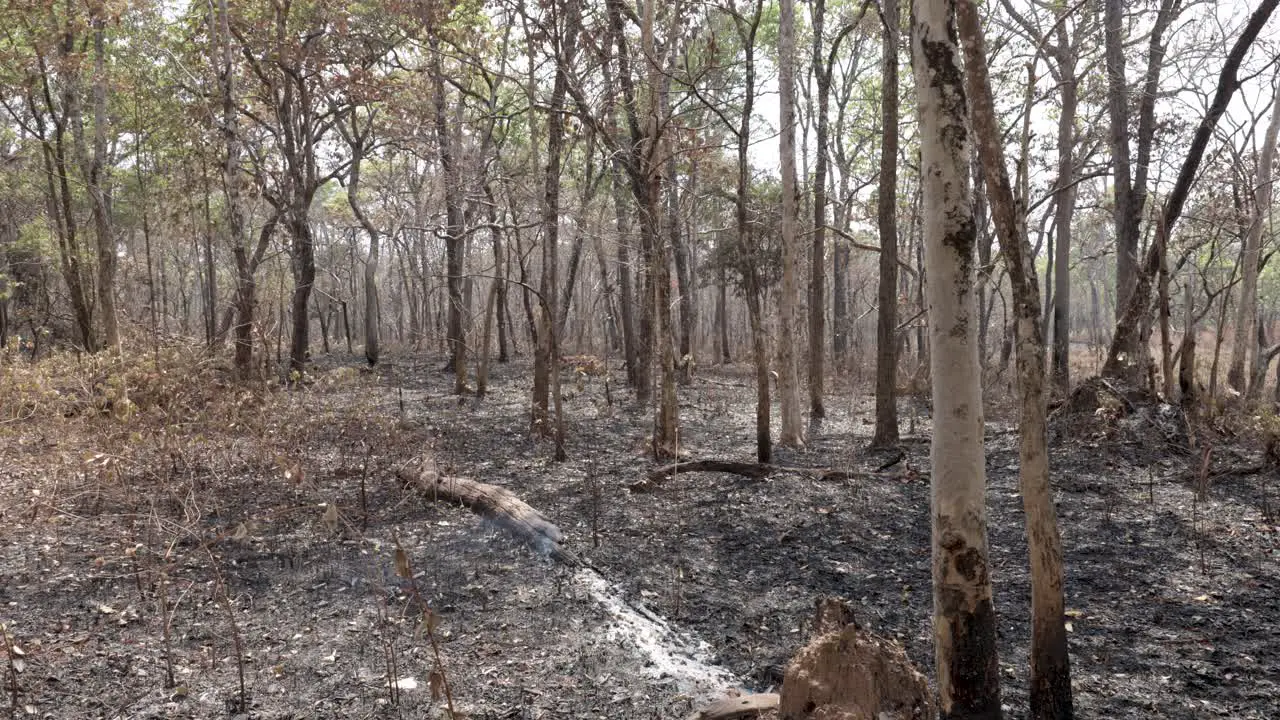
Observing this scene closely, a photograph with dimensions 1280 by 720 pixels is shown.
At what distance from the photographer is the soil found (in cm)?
367

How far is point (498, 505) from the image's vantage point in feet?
21.2

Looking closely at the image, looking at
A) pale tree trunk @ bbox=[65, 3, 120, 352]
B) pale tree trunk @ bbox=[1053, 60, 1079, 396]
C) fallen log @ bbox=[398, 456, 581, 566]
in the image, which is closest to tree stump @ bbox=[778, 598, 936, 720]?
fallen log @ bbox=[398, 456, 581, 566]

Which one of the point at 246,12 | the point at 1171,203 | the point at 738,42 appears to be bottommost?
the point at 1171,203

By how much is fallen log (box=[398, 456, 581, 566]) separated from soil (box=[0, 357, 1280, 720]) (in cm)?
12

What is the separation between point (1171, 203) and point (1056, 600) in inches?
280

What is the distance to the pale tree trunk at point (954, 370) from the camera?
103 inches

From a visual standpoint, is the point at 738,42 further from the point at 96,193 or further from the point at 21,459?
the point at 21,459

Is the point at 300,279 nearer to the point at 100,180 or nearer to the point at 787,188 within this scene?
the point at 100,180

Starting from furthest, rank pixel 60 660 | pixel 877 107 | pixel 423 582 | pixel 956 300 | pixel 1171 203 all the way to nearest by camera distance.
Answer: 1. pixel 877 107
2. pixel 1171 203
3. pixel 423 582
4. pixel 60 660
5. pixel 956 300

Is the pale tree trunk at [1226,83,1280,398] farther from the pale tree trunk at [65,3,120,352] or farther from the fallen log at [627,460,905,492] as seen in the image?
the pale tree trunk at [65,3,120,352]

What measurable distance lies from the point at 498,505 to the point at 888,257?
5.55 meters

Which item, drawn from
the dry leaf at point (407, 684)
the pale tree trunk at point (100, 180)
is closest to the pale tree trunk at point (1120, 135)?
the dry leaf at point (407, 684)

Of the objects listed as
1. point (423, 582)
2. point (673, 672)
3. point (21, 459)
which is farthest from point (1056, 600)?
point (21, 459)

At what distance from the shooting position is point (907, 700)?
279 centimetres
